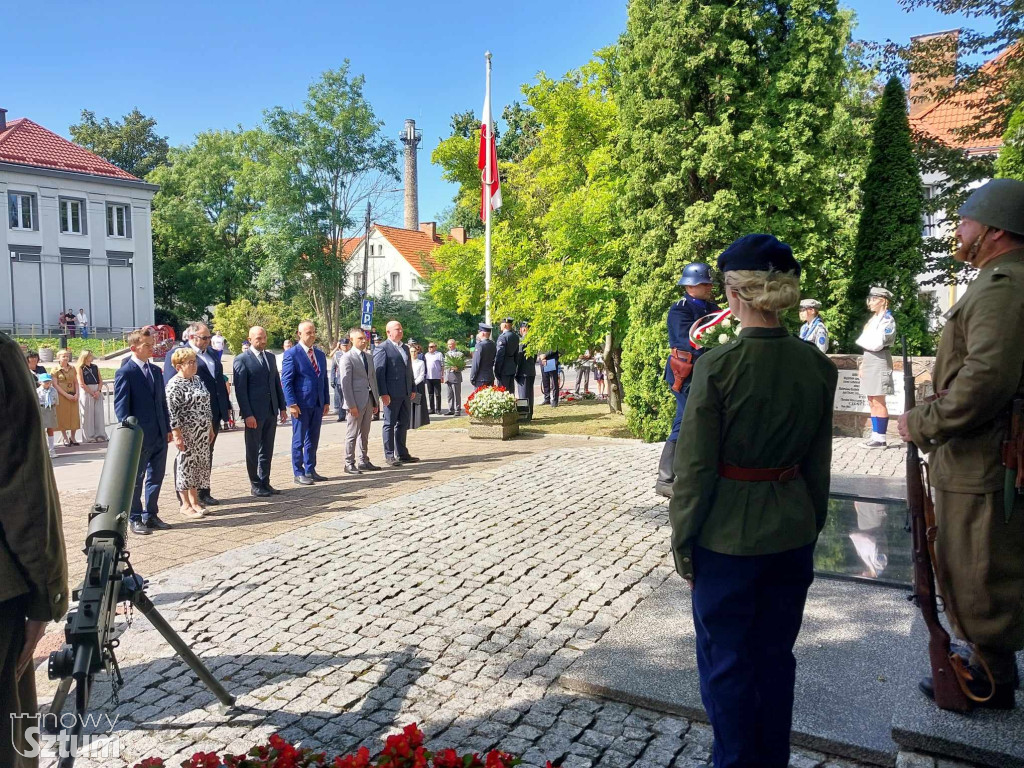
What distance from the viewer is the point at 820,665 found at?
4.14 m

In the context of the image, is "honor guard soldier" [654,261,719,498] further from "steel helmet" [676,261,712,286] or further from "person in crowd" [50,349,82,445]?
"person in crowd" [50,349,82,445]

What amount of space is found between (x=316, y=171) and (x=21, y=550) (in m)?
46.6

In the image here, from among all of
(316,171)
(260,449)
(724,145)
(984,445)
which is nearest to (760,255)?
(984,445)

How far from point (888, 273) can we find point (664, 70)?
17.9 feet

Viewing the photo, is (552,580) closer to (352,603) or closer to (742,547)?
(352,603)

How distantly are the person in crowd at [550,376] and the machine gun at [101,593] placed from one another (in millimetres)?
17444

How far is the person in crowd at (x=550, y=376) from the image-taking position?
20.9 metres

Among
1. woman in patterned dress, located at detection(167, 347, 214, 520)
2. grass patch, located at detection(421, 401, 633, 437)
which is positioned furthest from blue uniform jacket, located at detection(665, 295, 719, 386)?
grass patch, located at detection(421, 401, 633, 437)

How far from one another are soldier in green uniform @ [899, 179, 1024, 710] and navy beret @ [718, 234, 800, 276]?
0.86 metres

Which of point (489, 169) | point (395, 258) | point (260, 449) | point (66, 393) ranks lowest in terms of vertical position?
point (260, 449)

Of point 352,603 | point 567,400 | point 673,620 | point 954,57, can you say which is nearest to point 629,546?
point 673,620

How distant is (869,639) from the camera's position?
175 inches

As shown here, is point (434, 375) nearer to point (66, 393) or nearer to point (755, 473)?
point (66, 393)

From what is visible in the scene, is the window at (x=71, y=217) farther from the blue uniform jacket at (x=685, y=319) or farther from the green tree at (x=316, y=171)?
the blue uniform jacket at (x=685, y=319)
